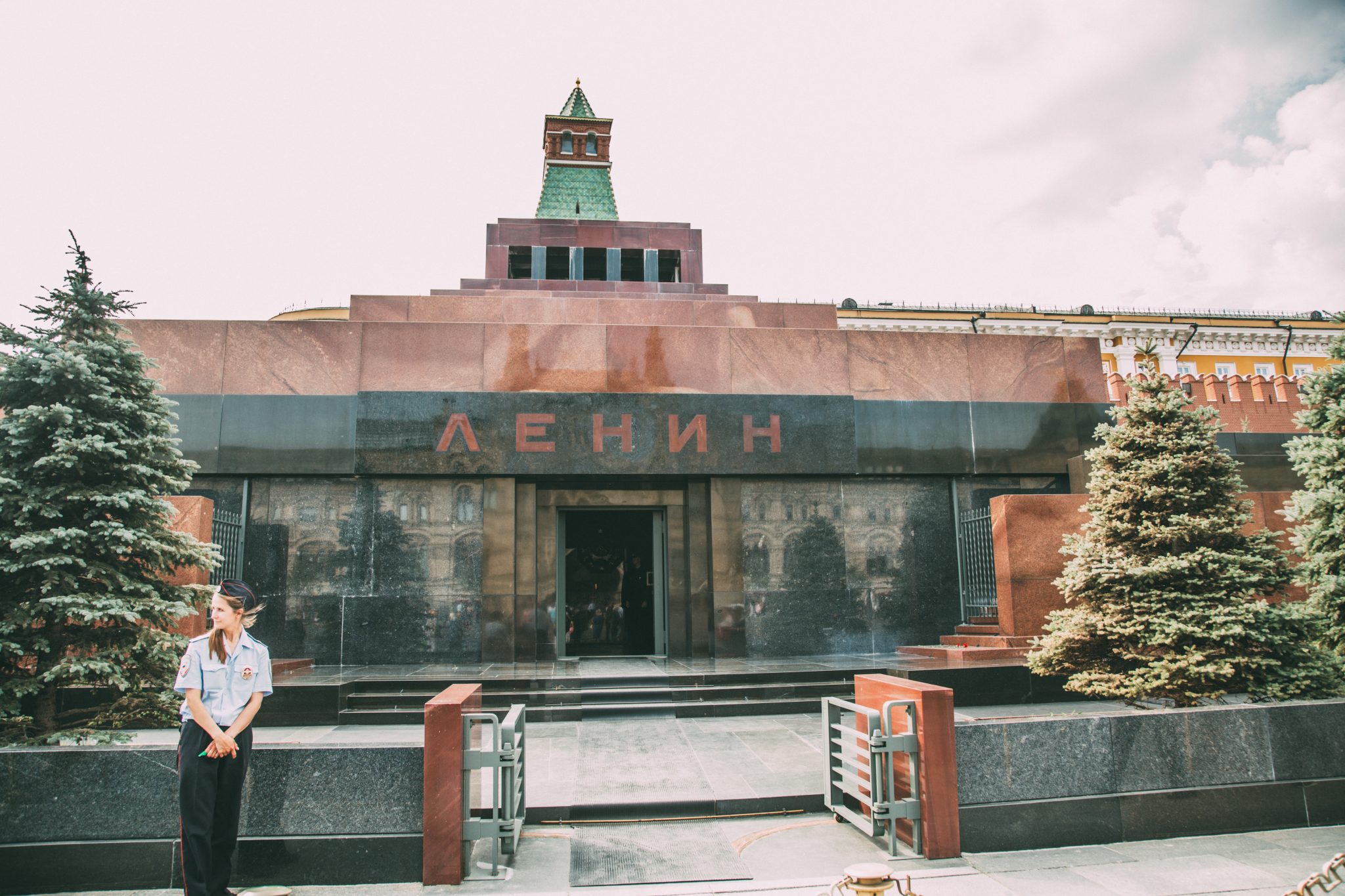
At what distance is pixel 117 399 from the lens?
7.15 metres

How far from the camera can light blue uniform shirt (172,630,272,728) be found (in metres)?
4.86

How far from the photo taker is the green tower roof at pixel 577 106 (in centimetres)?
2447

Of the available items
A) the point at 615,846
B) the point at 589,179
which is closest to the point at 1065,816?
the point at 615,846

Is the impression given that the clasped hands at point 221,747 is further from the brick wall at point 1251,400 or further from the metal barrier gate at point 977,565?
the brick wall at point 1251,400

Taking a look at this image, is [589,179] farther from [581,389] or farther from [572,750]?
[572,750]

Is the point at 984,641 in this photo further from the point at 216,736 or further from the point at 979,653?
the point at 216,736

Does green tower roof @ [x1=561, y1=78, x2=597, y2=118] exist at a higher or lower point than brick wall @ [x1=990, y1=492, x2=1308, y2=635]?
higher

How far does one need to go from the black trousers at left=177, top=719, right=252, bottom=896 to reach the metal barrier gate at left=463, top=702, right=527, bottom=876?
1.39m

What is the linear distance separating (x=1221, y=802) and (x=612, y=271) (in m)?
16.2

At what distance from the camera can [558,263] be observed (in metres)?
20.0

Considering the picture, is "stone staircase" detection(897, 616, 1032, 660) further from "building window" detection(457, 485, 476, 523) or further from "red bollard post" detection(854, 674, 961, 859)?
"building window" detection(457, 485, 476, 523)

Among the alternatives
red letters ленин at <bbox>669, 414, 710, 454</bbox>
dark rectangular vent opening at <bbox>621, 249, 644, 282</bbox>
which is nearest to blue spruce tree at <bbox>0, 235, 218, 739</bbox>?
red letters ленин at <bbox>669, 414, 710, 454</bbox>

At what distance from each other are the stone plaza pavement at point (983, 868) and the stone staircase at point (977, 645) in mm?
4951

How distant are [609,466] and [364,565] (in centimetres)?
446
